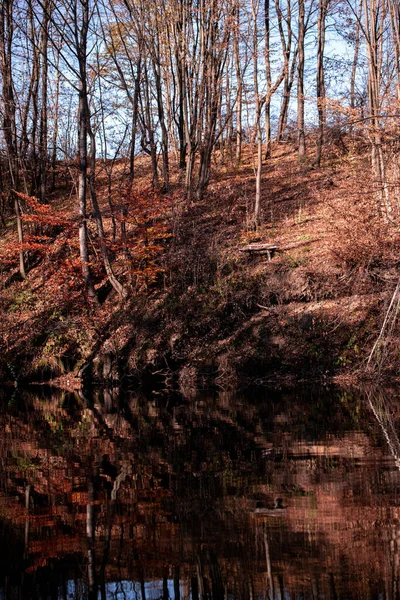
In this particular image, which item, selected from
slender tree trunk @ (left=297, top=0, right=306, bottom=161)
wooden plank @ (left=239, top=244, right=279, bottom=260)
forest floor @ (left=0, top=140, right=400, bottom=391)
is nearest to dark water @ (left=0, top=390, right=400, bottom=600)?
forest floor @ (left=0, top=140, right=400, bottom=391)

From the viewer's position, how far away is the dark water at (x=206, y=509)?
4.34 metres

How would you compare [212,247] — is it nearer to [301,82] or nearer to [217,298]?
[217,298]

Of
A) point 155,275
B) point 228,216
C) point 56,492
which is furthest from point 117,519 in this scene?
point 228,216

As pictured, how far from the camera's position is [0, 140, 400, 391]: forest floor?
18.0 meters

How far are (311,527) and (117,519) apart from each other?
1.66m

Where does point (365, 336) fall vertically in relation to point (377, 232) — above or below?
below

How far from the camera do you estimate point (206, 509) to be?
234 inches

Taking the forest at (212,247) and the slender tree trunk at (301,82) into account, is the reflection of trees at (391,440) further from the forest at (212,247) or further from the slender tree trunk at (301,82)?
the slender tree trunk at (301,82)

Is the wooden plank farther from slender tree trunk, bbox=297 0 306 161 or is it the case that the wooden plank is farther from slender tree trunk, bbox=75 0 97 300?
slender tree trunk, bbox=297 0 306 161

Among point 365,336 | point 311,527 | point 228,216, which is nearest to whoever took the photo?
point 311,527

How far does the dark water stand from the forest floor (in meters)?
6.50

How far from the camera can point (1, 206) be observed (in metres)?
31.3

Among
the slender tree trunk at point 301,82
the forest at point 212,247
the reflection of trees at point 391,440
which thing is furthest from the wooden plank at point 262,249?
the slender tree trunk at point 301,82

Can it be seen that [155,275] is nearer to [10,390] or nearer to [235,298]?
[235,298]
